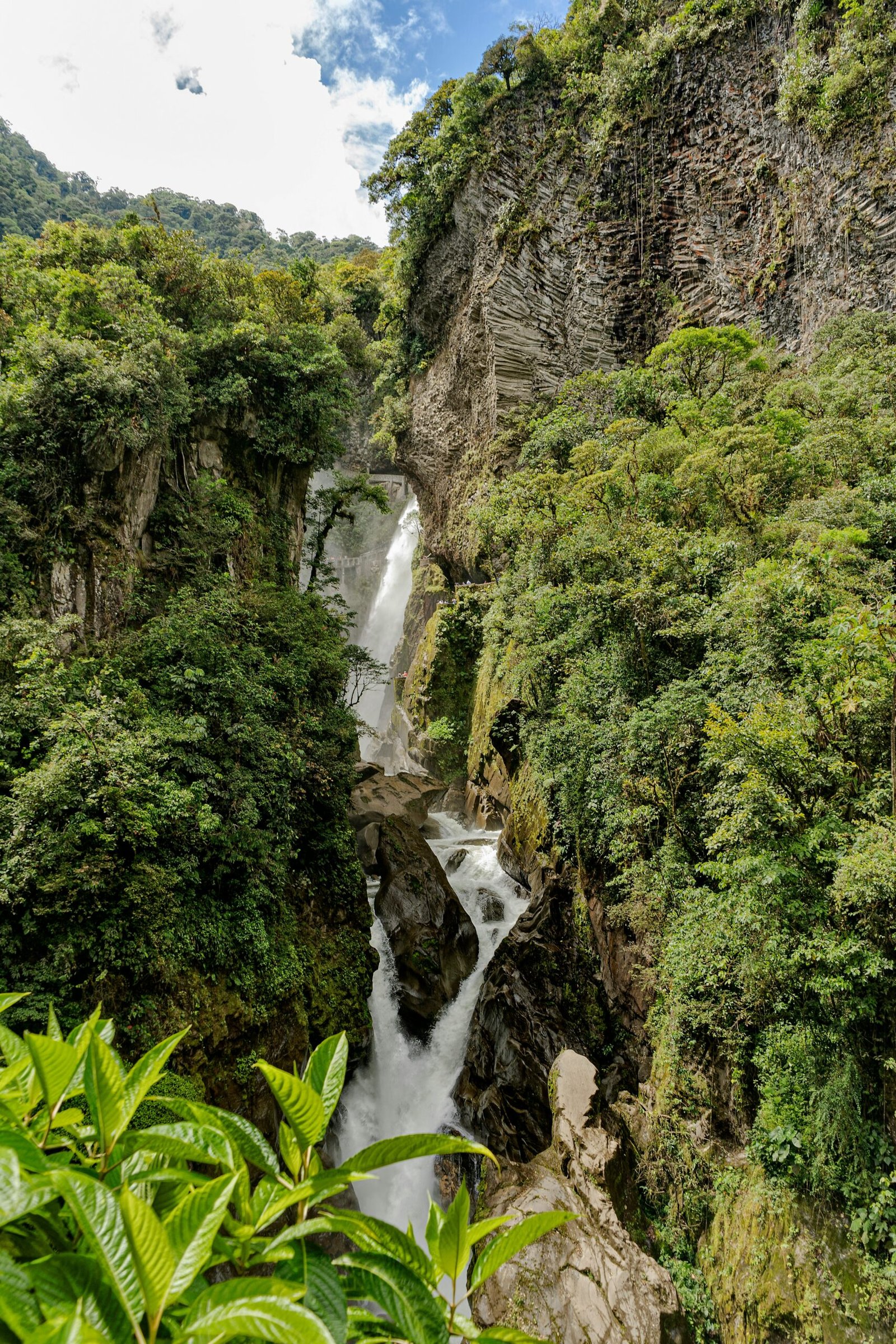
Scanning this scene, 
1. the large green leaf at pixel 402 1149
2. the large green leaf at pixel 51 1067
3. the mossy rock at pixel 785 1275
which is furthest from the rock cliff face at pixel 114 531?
the mossy rock at pixel 785 1275

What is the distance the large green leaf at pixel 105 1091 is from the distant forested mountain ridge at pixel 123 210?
41.7 meters

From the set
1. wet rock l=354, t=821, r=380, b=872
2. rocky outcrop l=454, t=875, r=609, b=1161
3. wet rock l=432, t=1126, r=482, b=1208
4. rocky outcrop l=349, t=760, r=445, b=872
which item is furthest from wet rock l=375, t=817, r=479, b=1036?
wet rock l=432, t=1126, r=482, b=1208

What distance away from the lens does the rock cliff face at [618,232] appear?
17641mm

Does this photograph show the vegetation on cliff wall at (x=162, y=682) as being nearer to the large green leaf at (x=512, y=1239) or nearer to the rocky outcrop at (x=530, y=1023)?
the rocky outcrop at (x=530, y=1023)

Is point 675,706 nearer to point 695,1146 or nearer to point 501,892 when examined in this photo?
point 695,1146

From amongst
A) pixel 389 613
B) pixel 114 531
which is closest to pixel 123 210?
pixel 389 613

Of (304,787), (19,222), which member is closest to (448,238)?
(304,787)

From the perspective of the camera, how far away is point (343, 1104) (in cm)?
905

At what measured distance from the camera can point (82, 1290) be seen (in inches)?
28.2

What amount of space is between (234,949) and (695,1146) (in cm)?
538

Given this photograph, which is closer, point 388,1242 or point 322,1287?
point 322,1287

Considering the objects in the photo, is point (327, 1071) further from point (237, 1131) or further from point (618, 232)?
point (618, 232)

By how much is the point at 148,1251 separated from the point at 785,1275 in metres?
6.24

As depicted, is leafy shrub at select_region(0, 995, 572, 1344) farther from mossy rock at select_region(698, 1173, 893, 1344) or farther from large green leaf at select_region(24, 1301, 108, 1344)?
mossy rock at select_region(698, 1173, 893, 1344)
